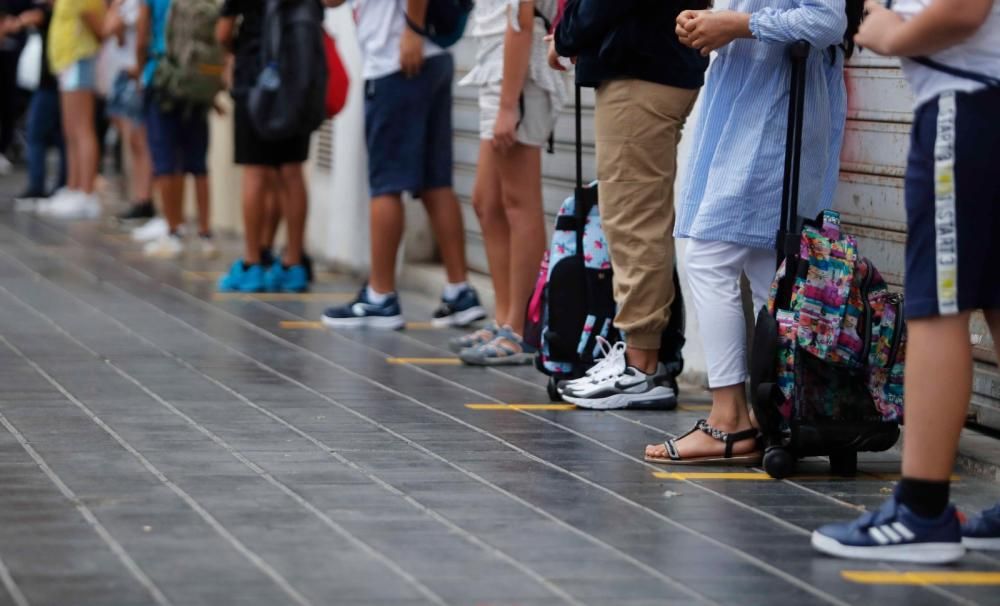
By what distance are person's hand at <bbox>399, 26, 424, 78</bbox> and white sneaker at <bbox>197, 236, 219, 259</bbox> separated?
384 centimetres

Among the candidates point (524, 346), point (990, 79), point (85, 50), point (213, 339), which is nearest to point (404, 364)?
point (524, 346)

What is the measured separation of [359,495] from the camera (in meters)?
5.03

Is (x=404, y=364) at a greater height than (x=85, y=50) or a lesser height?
lesser

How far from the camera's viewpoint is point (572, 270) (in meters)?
6.76

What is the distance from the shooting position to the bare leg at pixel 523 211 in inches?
300

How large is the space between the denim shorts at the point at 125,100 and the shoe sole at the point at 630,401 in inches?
286

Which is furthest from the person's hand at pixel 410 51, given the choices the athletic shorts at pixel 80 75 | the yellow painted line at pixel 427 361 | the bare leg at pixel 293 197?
the athletic shorts at pixel 80 75

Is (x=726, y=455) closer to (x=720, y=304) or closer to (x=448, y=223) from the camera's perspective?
(x=720, y=304)

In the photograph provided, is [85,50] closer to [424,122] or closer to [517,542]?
[424,122]

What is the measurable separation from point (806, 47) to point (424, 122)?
3.43 metres

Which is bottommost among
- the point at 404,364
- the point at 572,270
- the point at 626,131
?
the point at 404,364

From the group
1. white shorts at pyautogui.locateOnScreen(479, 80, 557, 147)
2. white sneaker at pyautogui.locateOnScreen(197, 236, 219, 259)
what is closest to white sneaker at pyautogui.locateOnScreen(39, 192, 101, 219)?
white sneaker at pyautogui.locateOnScreen(197, 236, 219, 259)

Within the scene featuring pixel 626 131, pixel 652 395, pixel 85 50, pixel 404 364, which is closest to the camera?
pixel 626 131

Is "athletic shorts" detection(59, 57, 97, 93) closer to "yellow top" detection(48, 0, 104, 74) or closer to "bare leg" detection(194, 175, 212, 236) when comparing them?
"yellow top" detection(48, 0, 104, 74)
